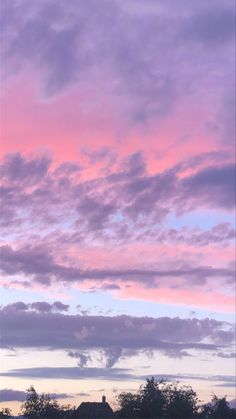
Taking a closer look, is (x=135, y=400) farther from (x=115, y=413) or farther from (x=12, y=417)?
(x=12, y=417)

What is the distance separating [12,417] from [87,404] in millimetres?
16635

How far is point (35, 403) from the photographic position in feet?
482

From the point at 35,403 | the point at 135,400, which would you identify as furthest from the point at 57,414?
the point at 135,400

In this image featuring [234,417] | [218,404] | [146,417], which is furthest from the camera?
[218,404]

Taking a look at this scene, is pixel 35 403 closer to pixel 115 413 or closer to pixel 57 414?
pixel 57 414

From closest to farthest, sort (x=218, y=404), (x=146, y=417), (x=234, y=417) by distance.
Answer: (x=146, y=417), (x=234, y=417), (x=218, y=404)

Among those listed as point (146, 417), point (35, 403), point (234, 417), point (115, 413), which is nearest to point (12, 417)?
point (35, 403)

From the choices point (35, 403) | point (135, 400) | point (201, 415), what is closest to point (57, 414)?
point (35, 403)

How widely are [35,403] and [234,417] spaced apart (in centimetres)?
3955

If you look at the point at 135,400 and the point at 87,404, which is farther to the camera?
the point at 87,404

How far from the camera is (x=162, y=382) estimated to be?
149500mm

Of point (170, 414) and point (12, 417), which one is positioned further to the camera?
point (12, 417)

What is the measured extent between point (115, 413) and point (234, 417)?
23.5 m

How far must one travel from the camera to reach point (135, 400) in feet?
462
